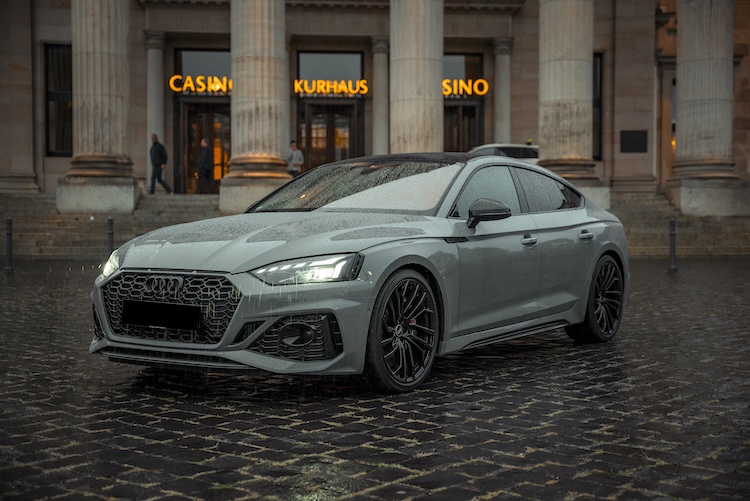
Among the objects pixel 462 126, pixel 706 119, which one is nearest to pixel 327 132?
pixel 462 126

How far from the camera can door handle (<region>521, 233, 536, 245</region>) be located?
25.3 feet

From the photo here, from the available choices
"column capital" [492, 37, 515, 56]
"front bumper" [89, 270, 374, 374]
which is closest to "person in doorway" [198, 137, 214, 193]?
"column capital" [492, 37, 515, 56]

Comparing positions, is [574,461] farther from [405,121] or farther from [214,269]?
[405,121]

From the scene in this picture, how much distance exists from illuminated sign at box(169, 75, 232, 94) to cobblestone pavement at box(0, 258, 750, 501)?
27.0 metres

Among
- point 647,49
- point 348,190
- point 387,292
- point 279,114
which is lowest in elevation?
point 387,292

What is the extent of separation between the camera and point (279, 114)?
25969mm

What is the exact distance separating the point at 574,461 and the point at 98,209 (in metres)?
22.3

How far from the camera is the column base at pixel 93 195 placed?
25.8m

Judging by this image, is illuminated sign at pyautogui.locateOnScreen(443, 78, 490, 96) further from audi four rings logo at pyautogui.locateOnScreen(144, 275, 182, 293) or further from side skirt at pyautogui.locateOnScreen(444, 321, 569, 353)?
audi four rings logo at pyautogui.locateOnScreen(144, 275, 182, 293)

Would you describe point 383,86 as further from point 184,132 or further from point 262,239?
point 262,239

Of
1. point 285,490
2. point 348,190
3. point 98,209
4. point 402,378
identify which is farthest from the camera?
point 98,209

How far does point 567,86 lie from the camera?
86.1ft

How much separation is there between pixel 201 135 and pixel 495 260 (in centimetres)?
2909

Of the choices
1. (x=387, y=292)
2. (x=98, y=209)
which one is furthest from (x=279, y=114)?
(x=387, y=292)
